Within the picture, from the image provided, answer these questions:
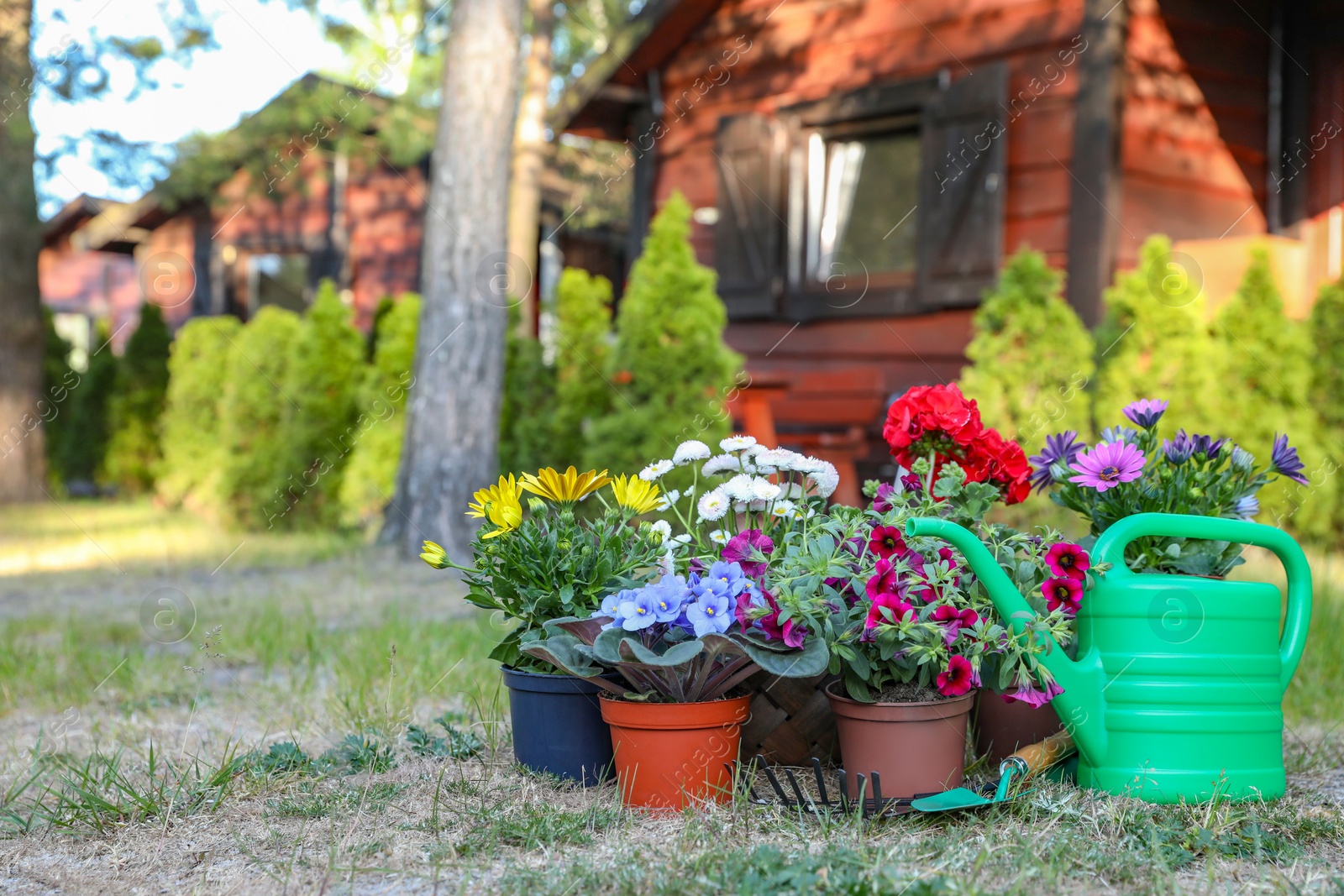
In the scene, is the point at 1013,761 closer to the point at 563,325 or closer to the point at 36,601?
the point at 36,601

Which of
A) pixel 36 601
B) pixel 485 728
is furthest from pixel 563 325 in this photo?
pixel 485 728

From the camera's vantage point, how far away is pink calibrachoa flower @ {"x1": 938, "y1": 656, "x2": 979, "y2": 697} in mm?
1927

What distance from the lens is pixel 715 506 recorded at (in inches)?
87.0

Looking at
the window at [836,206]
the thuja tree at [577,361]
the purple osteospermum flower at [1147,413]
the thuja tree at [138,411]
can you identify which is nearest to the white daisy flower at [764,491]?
the purple osteospermum flower at [1147,413]

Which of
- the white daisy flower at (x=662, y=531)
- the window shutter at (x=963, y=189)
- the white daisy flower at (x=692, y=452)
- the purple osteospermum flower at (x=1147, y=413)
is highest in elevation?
the window shutter at (x=963, y=189)

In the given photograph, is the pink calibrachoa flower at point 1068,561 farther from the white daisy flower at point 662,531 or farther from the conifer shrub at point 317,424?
the conifer shrub at point 317,424

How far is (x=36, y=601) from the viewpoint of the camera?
4.81 metres

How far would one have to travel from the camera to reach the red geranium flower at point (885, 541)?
6.66ft

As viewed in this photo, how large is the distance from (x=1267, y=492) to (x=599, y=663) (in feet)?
14.0

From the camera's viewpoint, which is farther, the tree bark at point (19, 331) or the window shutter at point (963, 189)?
the tree bark at point (19, 331)

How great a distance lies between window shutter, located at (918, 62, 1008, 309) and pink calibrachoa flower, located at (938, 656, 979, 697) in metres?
4.29

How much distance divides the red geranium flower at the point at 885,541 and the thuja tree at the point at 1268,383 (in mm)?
4132

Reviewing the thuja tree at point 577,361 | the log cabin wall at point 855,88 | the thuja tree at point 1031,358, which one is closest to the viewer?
the thuja tree at point 1031,358

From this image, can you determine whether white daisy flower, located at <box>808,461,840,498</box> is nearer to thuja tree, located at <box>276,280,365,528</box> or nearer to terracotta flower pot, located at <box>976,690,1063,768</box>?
terracotta flower pot, located at <box>976,690,1063,768</box>
